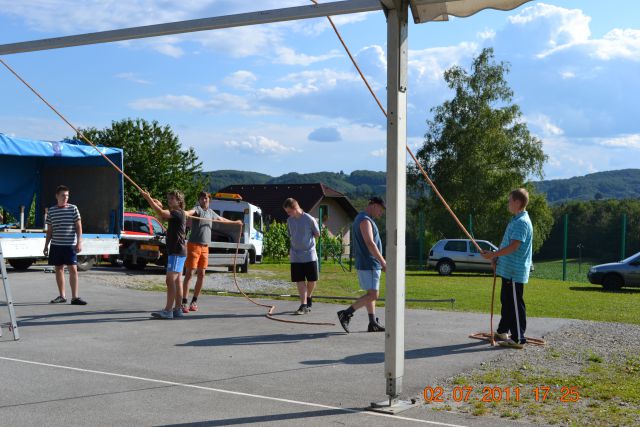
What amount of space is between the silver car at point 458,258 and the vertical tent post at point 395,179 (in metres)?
24.2

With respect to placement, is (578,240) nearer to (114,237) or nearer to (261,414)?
(114,237)

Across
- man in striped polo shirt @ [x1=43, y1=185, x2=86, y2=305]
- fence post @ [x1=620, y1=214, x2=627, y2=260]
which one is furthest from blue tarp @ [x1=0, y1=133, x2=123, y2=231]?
fence post @ [x1=620, y1=214, x2=627, y2=260]

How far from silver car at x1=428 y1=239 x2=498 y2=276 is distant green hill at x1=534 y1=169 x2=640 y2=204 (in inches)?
4494

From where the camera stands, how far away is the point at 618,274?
23.7m

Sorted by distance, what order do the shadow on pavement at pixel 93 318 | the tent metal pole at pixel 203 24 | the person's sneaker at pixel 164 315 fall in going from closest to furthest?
1. the tent metal pole at pixel 203 24
2. the shadow on pavement at pixel 93 318
3. the person's sneaker at pixel 164 315

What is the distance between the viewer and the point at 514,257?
914 centimetres

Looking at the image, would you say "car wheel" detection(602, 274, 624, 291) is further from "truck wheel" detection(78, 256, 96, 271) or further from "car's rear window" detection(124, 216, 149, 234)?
"truck wheel" detection(78, 256, 96, 271)

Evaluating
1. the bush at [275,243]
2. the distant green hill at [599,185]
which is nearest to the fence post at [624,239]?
the bush at [275,243]

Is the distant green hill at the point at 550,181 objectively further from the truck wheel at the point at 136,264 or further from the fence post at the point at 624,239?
the truck wheel at the point at 136,264

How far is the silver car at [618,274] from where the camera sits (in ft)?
76.9

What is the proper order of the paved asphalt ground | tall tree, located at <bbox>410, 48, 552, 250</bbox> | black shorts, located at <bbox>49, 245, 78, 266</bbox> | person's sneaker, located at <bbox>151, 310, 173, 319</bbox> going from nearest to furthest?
the paved asphalt ground < person's sneaker, located at <bbox>151, 310, 173, 319</bbox> < black shorts, located at <bbox>49, 245, 78, 266</bbox> < tall tree, located at <bbox>410, 48, 552, 250</bbox>

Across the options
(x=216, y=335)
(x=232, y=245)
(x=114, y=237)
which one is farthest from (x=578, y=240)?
(x=216, y=335)

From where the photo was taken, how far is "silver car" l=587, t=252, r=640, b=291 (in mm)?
23453

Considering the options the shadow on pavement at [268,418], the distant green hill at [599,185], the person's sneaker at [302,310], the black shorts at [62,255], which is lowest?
the shadow on pavement at [268,418]
